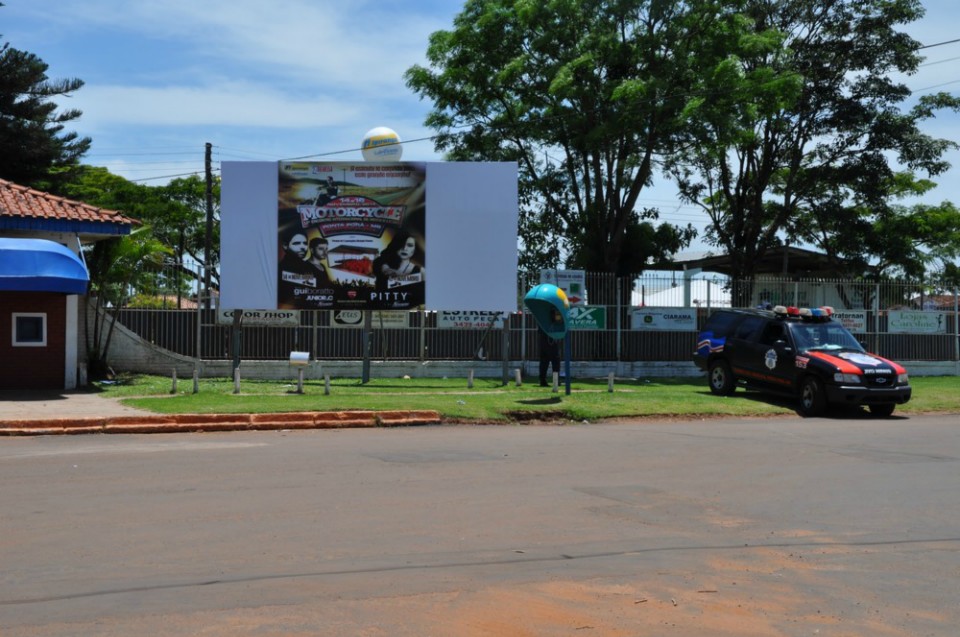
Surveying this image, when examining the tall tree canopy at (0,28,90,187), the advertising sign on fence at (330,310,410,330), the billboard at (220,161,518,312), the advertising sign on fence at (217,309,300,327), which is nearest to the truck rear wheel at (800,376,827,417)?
the billboard at (220,161,518,312)

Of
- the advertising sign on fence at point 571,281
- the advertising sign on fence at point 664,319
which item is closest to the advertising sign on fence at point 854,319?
the advertising sign on fence at point 664,319

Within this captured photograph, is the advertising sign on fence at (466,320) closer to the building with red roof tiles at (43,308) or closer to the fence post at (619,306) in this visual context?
the fence post at (619,306)

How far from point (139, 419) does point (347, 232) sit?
324 inches

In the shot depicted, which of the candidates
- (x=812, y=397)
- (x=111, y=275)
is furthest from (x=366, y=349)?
(x=812, y=397)

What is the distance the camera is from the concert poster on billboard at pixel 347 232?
2161 centimetres

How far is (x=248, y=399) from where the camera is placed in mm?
16922

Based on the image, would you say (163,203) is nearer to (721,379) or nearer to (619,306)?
(619,306)

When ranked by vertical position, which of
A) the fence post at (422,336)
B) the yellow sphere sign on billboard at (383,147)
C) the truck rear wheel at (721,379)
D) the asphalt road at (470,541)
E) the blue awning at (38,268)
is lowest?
the asphalt road at (470,541)

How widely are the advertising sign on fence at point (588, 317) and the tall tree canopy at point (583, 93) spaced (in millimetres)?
4589

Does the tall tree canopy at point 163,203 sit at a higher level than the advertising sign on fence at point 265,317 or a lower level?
higher

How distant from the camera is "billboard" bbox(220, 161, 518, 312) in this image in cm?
2161

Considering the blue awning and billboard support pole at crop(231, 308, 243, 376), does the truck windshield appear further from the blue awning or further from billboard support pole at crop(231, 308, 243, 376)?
the blue awning

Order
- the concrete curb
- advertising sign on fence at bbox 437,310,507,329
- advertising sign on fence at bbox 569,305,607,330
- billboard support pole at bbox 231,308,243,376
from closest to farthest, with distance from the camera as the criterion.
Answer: the concrete curb
billboard support pole at bbox 231,308,243,376
advertising sign on fence at bbox 437,310,507,329
advertising sign on fence at bbox 569,305,607,330

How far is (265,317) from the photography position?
2403cm
